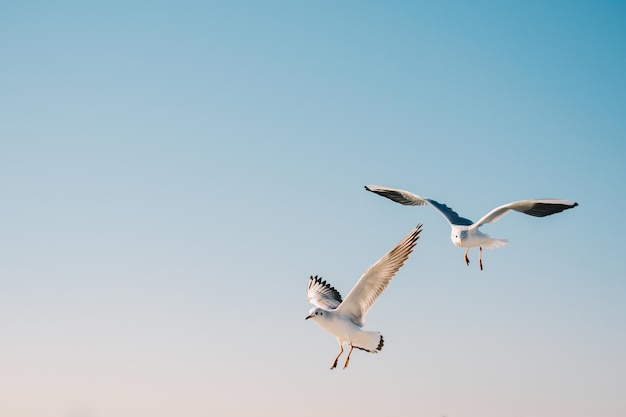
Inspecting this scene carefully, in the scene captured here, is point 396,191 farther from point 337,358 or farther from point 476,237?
point 337,358

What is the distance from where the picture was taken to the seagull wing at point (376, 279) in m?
16.3

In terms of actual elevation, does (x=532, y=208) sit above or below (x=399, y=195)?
below

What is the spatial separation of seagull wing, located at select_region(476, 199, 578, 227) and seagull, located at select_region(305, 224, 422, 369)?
97.1 inches

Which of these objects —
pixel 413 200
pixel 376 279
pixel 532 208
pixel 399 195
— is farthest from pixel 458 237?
pixel 399 195

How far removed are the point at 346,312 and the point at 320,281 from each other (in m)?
4.97

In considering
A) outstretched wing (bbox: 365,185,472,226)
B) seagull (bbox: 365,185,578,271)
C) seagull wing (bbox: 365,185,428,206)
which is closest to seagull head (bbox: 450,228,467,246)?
seagull (bbox: 365,185,578,271)

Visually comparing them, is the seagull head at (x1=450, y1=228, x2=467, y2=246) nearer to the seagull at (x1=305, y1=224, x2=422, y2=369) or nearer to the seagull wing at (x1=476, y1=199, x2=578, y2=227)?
the seagull wing at (x1=476, y1=199, x2=578, y2=227)

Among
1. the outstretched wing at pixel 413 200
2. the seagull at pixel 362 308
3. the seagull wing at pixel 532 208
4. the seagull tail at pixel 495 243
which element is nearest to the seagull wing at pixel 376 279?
the seagull at pixel 362 308

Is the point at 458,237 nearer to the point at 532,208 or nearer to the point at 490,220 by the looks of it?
the point at 490,220

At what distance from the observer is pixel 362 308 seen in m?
17.1

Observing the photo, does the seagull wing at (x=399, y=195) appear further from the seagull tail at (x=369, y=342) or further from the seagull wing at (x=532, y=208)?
the seagull tail at (x=369, y=342)

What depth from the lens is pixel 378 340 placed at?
57.6 ft

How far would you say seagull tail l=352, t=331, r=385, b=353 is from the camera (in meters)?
17.4

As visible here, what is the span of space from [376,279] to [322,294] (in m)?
4.98
